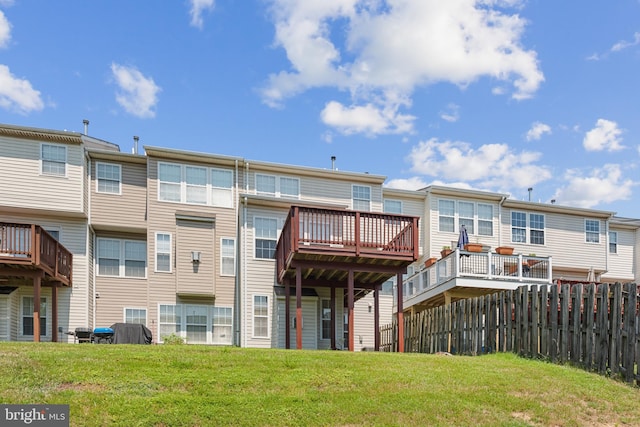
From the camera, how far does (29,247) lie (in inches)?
662

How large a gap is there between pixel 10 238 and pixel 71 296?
3745 millimetres

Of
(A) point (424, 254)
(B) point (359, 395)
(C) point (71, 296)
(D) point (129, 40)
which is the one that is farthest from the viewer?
(A) point (424, 254)

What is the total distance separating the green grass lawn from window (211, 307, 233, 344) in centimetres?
975

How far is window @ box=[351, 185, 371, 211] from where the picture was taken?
2330 cm

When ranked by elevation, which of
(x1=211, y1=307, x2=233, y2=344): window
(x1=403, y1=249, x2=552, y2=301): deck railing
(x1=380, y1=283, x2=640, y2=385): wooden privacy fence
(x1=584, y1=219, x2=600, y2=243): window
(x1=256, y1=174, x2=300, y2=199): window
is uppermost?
(x1=256, y1=174, x2=300, y2=199): window

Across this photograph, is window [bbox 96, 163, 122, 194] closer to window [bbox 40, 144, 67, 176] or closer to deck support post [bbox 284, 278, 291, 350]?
window [bbox 40, 144, 67, 176]

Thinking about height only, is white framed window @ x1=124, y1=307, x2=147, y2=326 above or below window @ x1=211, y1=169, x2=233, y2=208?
below

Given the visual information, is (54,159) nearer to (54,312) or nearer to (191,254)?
(54,312)

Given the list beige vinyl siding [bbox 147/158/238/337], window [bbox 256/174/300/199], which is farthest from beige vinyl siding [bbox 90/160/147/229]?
window [bbox 256/174/300/199]

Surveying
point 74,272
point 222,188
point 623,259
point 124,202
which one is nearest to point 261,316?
point 222,188

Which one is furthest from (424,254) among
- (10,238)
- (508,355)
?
(10,238)

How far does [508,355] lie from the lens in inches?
521

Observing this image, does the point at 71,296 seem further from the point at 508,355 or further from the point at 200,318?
the point at 508,355

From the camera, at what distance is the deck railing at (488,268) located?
1888 centimetres
